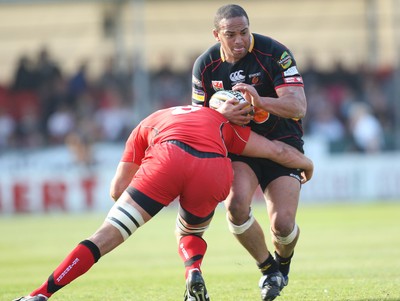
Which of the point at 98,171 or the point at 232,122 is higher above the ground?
the point at 232,122

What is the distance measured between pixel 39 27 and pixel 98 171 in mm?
7712

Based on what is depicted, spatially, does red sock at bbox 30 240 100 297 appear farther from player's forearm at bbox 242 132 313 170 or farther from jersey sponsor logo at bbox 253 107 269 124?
jersey sponsor logo at bbox 253 107 269 124

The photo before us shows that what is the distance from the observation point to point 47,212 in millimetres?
23031

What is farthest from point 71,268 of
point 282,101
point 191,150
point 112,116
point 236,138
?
point 112,116

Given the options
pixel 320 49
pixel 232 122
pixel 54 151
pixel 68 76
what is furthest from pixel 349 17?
pixel 232 122

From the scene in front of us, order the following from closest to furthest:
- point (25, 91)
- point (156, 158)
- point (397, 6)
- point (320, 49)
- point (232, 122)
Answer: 1. point (156, 158)
2. point (232, 122)
3. point (25, 91)
4. point (397, 6)
5. point (320, 49)

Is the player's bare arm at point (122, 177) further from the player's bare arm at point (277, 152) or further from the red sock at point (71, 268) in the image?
the player's bare arm at point (277, 152)

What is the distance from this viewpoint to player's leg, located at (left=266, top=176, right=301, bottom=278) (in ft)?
26.5

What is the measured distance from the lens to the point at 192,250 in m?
7.34

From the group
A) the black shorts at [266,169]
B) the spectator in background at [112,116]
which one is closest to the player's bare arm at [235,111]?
the black shorts at [266,169]

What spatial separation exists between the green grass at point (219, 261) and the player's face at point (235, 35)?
222 centimetres

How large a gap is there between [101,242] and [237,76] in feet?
7.13

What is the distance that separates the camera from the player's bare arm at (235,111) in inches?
295

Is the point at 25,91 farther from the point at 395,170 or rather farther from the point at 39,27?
the point at 395,170
